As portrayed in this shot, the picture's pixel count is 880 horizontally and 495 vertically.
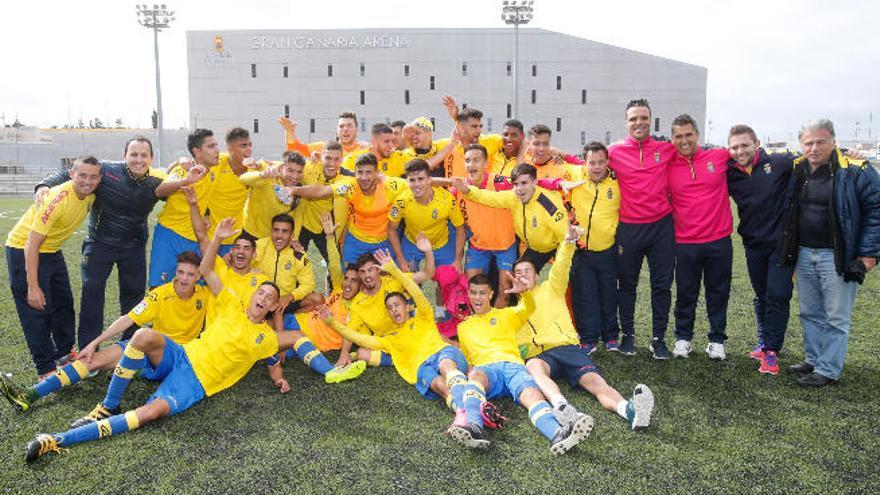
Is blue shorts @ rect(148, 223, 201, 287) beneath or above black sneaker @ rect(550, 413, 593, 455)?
above

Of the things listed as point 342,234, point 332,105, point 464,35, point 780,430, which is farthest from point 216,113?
point 780,430

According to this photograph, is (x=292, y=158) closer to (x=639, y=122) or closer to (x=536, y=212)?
(x=536, y=212)

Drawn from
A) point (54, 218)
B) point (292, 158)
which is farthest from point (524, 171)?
point (54, 218)

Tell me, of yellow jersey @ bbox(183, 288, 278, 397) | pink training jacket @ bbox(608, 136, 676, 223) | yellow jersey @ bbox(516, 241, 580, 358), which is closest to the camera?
yellow jersey @ bbox(183, 288, 278, 397)

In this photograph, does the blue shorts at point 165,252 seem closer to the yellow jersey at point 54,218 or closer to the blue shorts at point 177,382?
the yellow jersey at point 54,218

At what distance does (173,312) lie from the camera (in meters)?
5.15

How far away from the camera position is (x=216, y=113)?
5453 cm

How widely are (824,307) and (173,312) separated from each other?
5475 mm

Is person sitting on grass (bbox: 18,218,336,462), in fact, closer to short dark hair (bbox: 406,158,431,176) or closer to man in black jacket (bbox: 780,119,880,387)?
short dark hair (bbox: 406,158,431,176)

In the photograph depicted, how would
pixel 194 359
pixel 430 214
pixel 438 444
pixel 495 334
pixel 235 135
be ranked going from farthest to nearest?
1. pixel 235 135
2. pixel 430 214
3. pixel 495 334
4. pixel 194 359
5. pixel 438 444

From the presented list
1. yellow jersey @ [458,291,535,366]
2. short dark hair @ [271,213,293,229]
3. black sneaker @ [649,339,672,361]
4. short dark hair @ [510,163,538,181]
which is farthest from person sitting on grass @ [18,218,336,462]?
black sneaker @ [649,339,672,361]

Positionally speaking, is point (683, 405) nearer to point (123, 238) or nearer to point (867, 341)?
point (867, 341)

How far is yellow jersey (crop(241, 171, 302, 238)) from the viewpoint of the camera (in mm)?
6160

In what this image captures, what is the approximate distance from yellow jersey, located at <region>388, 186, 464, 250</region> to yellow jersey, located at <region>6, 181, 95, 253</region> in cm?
273
